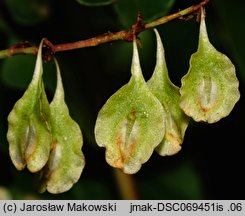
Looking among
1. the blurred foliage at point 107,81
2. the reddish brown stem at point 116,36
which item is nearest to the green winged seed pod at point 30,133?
the reddish brown stem at point 116,36

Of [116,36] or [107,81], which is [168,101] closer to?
[116,36]

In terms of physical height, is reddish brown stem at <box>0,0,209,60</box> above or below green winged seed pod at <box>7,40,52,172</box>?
above

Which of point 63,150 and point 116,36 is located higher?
point 116,36

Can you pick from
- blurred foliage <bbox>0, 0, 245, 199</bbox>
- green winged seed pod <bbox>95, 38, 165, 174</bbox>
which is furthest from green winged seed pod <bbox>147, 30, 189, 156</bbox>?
blurred foliage <bbox>0, 0, 245, 199</bbox>

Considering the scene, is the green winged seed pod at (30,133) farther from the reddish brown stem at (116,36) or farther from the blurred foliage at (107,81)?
→ the blurred foliage at (107,81)

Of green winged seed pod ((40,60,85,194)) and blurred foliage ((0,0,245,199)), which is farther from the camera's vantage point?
blurred foliage ((0,0,245,199))

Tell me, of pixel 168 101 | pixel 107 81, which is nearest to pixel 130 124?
pixel 168 101

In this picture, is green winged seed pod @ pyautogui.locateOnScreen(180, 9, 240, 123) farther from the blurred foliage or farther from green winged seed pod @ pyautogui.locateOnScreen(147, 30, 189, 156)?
the blurred foliage
